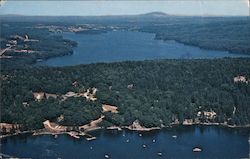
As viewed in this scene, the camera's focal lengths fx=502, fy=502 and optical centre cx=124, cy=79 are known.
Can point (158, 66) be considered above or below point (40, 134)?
above

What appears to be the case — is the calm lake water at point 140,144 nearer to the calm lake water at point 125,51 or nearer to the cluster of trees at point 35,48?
the cluster of trees at point 35,48

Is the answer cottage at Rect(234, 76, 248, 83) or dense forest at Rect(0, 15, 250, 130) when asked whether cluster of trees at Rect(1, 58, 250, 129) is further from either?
cottage at Rect(234, 76, 248, 83)

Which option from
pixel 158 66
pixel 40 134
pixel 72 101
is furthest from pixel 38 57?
pixel 40 134

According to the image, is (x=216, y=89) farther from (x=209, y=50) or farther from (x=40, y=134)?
(x=209, y=50)

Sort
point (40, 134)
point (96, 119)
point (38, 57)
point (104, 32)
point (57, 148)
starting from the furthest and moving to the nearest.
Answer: point (104, 32), point (38, 57), point (96, 119), point (40, 134), point (57, 148)

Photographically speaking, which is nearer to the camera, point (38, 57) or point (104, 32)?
point (38, 57)

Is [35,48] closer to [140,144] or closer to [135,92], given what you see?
[135,92]
